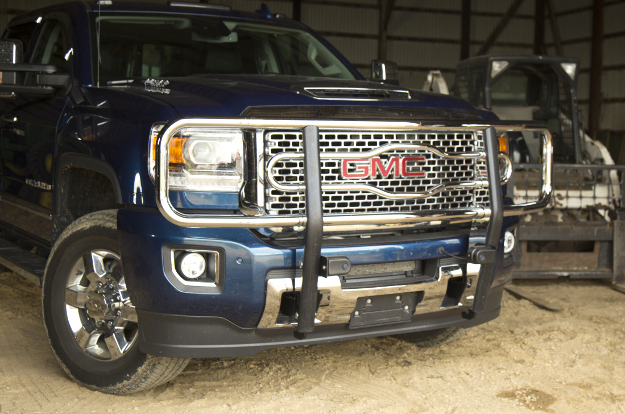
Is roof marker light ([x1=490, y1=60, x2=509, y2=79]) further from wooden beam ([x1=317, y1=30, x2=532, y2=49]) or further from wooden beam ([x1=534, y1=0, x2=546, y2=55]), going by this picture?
wooden beam ([x1=534, y1=0, x2=546, y2=55])

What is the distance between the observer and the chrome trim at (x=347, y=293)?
2.57 meters

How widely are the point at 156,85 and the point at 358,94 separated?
0.96m

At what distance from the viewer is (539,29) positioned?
2233 centimetres

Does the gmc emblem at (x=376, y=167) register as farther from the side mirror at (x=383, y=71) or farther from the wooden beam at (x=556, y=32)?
the wooden beam at (x=556, y=32)

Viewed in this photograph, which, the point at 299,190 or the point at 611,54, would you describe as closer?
the point at 299,190

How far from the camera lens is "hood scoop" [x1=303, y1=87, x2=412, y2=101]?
9.47ft

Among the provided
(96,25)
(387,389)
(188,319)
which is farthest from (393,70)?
(188,319)

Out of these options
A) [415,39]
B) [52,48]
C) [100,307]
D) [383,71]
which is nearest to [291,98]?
[100,307]

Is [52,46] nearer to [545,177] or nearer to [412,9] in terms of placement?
[545,177]

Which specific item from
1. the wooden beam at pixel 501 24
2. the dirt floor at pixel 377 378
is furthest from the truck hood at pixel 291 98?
the wooden beam at pixel 501 24

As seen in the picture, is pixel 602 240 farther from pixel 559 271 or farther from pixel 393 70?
pixel 393 70

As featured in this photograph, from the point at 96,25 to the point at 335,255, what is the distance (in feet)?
6.74

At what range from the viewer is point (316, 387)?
320cm

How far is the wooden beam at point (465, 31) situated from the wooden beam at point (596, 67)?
402 centimetres
